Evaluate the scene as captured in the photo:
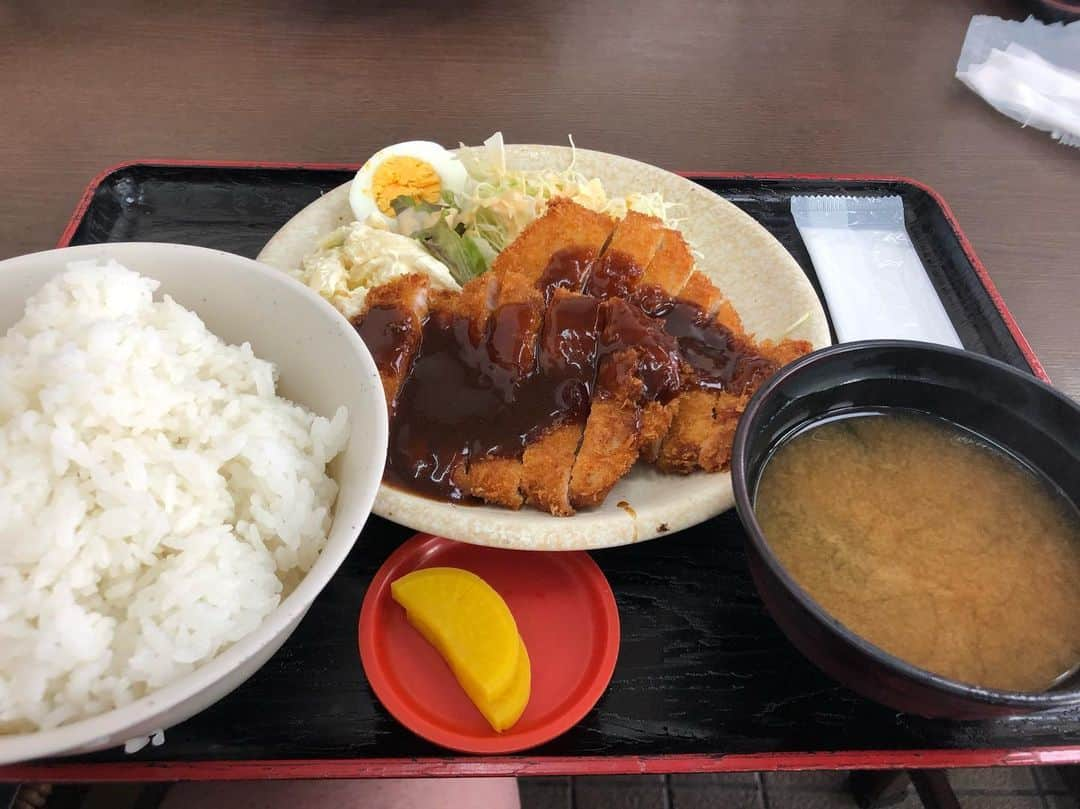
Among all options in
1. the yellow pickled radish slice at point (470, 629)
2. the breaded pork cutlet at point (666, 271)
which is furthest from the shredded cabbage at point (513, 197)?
the yellow pickled radish slice at point (470, 629)

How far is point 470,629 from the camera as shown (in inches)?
56.9

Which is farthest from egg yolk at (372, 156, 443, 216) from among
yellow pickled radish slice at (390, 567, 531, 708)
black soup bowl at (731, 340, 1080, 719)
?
black soup bowl at (731, 340, 1080, 719)

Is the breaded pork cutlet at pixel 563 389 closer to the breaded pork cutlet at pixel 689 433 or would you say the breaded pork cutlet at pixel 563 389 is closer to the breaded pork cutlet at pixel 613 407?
the breaded pork cutlet at pixel 613 407

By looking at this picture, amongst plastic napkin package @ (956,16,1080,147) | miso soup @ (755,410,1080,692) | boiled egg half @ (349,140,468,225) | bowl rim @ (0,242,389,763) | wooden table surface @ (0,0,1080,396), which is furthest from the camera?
plastic napkin package @ (956,16,1080,147)

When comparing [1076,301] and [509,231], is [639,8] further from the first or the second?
[1076,301]

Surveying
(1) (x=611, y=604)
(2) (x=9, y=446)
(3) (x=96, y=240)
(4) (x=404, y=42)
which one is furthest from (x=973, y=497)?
(4) (x=404, y=42)

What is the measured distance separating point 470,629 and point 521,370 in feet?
2.17

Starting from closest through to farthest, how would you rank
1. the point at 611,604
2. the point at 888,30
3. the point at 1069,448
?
the point at 1069,448
the point at 611,604
the point at 888,30

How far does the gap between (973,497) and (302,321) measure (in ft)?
4.84

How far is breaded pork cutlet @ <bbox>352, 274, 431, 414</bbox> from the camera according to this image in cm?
185

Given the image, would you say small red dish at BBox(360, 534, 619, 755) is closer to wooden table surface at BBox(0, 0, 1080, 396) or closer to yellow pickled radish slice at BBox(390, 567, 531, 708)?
yellow pickled radish slice at BBox(390, 567, 531, 708)

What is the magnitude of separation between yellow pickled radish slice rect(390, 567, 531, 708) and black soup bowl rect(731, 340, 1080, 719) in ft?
1.69

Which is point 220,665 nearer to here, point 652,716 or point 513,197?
point 652,716

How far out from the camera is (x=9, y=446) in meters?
1.23
